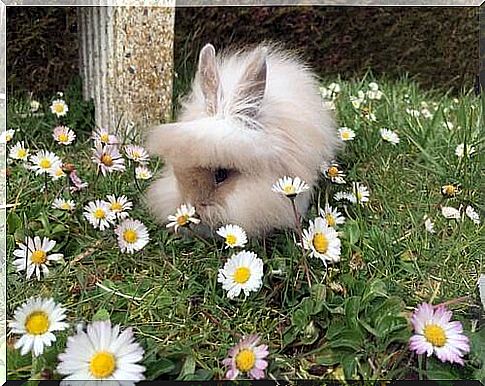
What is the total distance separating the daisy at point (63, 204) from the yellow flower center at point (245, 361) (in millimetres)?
720

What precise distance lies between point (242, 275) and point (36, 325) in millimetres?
392

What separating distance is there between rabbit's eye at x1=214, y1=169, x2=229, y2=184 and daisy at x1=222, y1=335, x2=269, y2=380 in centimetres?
50

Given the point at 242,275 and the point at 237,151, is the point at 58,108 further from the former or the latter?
the point at 242,275

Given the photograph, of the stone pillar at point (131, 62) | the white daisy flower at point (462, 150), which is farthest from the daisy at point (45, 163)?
the white daisy flower at point (462, 150)

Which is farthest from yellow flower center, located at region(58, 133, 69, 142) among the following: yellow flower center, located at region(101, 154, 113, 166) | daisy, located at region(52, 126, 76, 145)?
yellow flower center, located at region(101, 154, 113, 166)

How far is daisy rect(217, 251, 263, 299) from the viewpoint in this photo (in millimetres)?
1283

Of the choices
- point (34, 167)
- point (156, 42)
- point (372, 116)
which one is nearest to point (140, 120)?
point (156, 42)

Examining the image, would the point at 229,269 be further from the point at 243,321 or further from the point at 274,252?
the point at 274,252

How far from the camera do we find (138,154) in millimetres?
1799

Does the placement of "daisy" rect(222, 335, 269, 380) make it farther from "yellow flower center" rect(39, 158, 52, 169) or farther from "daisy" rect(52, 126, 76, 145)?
"daisy" rect(52, 126, 76, 145)

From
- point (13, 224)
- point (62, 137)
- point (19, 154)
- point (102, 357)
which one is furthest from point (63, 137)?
point (102, 357)

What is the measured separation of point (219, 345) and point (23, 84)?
199cm

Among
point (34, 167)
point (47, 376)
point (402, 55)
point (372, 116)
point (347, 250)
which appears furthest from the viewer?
point (402, 55)

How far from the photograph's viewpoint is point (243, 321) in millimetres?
1325
